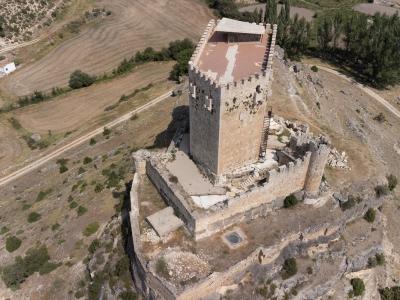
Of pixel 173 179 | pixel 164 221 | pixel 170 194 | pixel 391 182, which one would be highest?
pixel 173 179

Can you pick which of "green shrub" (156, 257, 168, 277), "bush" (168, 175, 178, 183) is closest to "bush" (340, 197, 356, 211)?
"bush" (168, 175, 178, 183)

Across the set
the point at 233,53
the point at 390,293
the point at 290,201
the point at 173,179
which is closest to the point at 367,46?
the point at 233,53

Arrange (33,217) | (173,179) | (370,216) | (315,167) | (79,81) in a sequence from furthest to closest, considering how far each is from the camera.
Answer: (79,81) → (33,217) → (370,216) → (173,179) → (315,167)

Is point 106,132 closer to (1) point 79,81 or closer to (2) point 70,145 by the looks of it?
(2) point 70,145

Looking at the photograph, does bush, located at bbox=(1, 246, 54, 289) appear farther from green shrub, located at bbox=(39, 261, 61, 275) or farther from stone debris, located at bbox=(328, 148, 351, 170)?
stone debris, located at bbox=(328, 148, 351, 170)

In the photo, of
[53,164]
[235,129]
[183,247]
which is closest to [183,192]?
[183,247]

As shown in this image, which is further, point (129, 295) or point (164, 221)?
point (164, 221)
